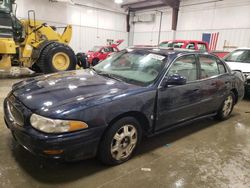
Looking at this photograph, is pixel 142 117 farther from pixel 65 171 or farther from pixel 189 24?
pixel 189 24

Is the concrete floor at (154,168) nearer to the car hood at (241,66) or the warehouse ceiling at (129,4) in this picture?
the car hood at (241,66)

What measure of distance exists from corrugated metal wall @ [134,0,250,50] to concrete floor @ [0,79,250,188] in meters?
9.23

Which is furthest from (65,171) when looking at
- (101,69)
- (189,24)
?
(189,24)

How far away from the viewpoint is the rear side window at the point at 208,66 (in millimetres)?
3293

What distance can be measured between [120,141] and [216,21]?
11605 millimetres

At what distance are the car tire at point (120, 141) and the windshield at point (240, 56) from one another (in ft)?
18.3

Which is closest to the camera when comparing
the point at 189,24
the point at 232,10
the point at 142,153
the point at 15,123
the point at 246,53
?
the point at 15,123

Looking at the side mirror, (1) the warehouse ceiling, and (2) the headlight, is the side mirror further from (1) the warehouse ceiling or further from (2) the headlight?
(1) the warehouse ceiling

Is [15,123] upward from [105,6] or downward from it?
downward

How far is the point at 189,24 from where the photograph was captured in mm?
12898

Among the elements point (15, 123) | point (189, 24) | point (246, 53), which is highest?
point (189, 24)

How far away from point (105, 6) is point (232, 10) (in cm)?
842

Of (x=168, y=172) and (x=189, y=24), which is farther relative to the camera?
(x=189, y=24)

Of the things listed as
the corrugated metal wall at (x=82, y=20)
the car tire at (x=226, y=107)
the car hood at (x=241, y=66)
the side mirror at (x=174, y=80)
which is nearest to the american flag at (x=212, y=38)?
the car hood at (x=241, y=66)
